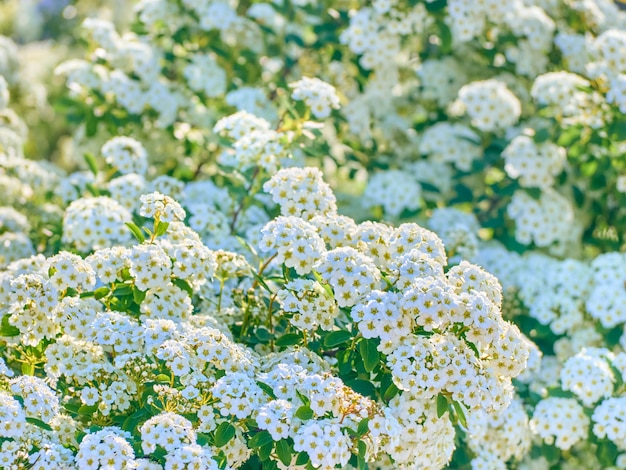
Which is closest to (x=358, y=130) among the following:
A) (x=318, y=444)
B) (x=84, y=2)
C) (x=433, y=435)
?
(x=433, y=435)

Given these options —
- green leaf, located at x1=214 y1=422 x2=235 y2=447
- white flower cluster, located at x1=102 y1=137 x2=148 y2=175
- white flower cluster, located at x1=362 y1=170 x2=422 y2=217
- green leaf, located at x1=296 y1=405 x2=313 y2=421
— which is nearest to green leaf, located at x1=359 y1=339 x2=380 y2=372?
green leaf, located at x1=296 y1=405 x2=313 y2=421

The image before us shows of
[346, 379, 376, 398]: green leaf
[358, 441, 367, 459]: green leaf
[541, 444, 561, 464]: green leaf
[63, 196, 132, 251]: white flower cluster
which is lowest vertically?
[63, 196, 132, 251]: white flower cluster

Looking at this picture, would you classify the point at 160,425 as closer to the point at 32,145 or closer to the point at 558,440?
the point at 558,440

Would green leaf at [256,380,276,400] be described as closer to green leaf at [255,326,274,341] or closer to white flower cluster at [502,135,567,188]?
green leaf at [255,326,274,341]

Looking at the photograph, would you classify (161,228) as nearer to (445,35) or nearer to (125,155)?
(125,155)

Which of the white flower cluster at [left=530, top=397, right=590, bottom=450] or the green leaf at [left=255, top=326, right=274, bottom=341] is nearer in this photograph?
the green leaf at [left=255, top=326, right=274, bottom=341]

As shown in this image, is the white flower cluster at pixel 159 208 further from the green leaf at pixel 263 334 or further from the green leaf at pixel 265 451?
the green leaf at pixel 265 451

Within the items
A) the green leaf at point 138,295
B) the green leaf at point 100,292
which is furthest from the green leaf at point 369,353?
the green leaf at point 100,292
